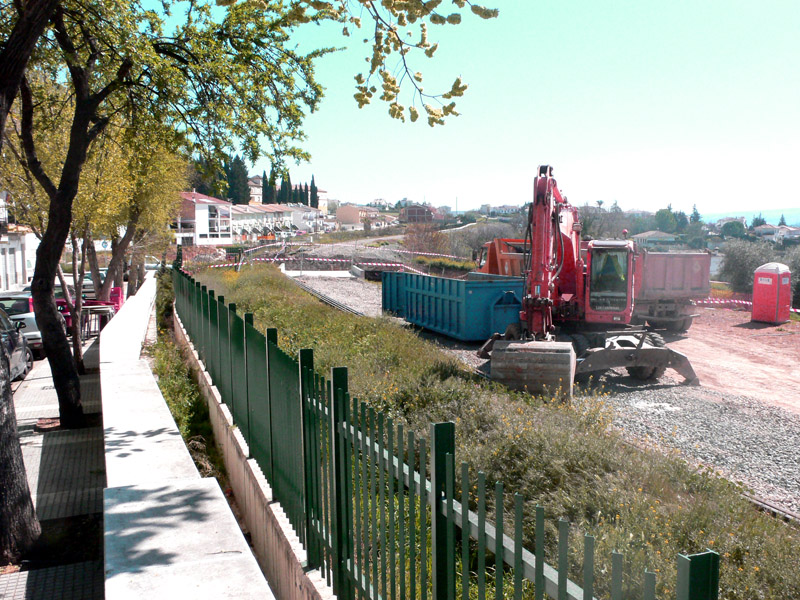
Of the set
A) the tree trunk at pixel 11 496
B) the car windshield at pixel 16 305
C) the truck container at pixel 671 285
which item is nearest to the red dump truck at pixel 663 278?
the truck container at pixel 671 285

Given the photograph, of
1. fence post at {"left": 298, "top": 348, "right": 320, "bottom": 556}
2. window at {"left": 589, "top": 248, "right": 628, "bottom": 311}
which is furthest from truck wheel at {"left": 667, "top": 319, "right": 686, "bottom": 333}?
fence post at {"left": 298, "top": 348, "right": 320, "bottom": 556}

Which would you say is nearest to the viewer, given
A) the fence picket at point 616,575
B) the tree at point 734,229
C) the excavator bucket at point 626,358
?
the fence picket at point 616,575

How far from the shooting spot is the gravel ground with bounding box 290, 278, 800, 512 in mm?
8297

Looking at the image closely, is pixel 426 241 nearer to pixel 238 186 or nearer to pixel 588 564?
pixel 588 564

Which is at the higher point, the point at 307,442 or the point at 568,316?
the point at 307,442

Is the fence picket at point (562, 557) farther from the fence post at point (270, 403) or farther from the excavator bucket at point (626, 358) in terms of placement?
the excavator bucket at point (626, 358)

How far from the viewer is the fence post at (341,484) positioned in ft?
12.6

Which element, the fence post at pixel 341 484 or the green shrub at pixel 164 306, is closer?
the fence post at pixel 341 484

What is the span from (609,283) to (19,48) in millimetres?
13147

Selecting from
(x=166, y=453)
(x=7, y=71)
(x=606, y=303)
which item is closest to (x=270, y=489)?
(x=166, y=453)

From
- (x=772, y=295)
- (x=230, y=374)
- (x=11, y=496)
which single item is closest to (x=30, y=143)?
(x=230, y=374)

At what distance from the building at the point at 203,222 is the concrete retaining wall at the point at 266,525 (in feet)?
281

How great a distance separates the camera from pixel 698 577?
164cm

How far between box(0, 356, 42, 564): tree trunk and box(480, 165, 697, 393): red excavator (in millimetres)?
7148
